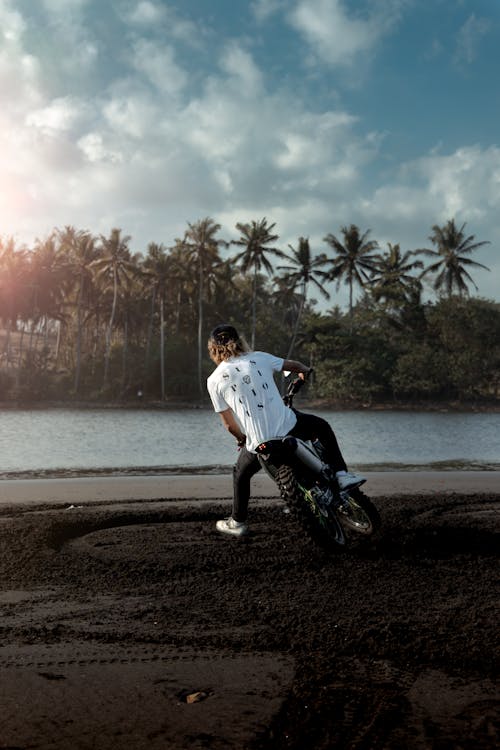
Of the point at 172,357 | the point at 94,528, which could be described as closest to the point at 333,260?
the point at 172,357

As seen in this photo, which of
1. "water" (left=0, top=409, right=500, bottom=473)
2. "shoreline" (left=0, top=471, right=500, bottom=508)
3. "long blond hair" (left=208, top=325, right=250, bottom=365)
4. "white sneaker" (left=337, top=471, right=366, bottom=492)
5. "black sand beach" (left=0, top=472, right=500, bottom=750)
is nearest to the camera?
"black sand beach" (left=0, top=472, right=500, bottom=750)

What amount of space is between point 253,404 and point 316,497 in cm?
83

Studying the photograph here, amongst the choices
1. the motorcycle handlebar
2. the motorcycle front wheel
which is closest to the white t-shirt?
the motorcycle handlebar

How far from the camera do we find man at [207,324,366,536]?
558 cm

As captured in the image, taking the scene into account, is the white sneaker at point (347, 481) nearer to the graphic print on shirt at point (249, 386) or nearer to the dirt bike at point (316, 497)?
the dirt bike at point (316, 497)

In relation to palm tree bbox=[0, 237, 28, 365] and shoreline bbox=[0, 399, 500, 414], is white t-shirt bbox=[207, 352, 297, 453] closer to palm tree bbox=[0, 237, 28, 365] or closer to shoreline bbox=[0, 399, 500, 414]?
shoreline bbox=[0, 399, 500, 414]

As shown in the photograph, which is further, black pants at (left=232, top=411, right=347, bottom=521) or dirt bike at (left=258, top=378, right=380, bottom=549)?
black pants at (left=232, top=411, right=347, bottom=521)

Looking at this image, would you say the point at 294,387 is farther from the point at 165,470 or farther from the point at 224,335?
the point at 165,470

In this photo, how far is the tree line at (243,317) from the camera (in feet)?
222

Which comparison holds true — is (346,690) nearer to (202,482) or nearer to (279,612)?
(279,612)

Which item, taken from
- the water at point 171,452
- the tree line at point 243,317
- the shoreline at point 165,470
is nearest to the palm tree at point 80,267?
the tree line at point 243,317

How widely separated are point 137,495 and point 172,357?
6417 cm

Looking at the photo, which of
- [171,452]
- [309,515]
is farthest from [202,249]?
[309,515]

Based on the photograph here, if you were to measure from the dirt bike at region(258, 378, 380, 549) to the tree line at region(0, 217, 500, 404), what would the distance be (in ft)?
202
